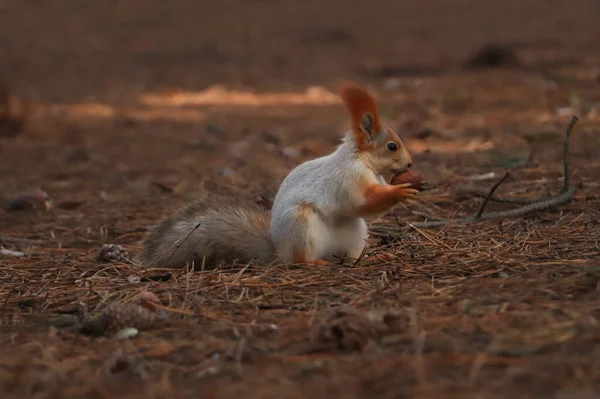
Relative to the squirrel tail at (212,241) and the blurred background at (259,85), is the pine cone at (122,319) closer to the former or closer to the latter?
the squirrel tail at (212,241)

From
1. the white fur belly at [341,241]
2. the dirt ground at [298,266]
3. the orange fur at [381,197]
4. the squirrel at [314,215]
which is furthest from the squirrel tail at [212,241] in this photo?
the orange fur at [381,197]

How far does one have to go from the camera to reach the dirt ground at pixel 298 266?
243 cm

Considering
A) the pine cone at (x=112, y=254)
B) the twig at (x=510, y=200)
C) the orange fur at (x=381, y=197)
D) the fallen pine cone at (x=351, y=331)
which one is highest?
the orange fur at (x=381, y=197)

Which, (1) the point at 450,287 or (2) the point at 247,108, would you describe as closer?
(1) the point at 450,287

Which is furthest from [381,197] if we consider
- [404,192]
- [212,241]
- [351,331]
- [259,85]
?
[259,85]

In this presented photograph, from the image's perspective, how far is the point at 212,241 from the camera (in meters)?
3.79

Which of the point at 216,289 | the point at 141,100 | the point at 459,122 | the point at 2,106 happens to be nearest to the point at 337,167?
the point at 216,289

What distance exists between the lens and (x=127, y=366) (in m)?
2.49

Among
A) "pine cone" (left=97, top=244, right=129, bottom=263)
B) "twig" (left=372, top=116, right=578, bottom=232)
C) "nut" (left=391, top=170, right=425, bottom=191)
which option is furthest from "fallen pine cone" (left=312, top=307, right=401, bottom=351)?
"pine cone" (left=97, top=244, right=129, bottom=263)

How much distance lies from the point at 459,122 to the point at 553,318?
5.47 metres

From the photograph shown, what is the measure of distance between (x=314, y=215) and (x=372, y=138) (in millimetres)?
389

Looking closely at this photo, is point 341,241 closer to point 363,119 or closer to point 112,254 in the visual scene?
point 363,119

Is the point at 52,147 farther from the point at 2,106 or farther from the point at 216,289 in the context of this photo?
the point at 216,289

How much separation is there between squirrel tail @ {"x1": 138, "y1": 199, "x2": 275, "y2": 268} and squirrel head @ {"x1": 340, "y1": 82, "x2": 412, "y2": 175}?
53cm
